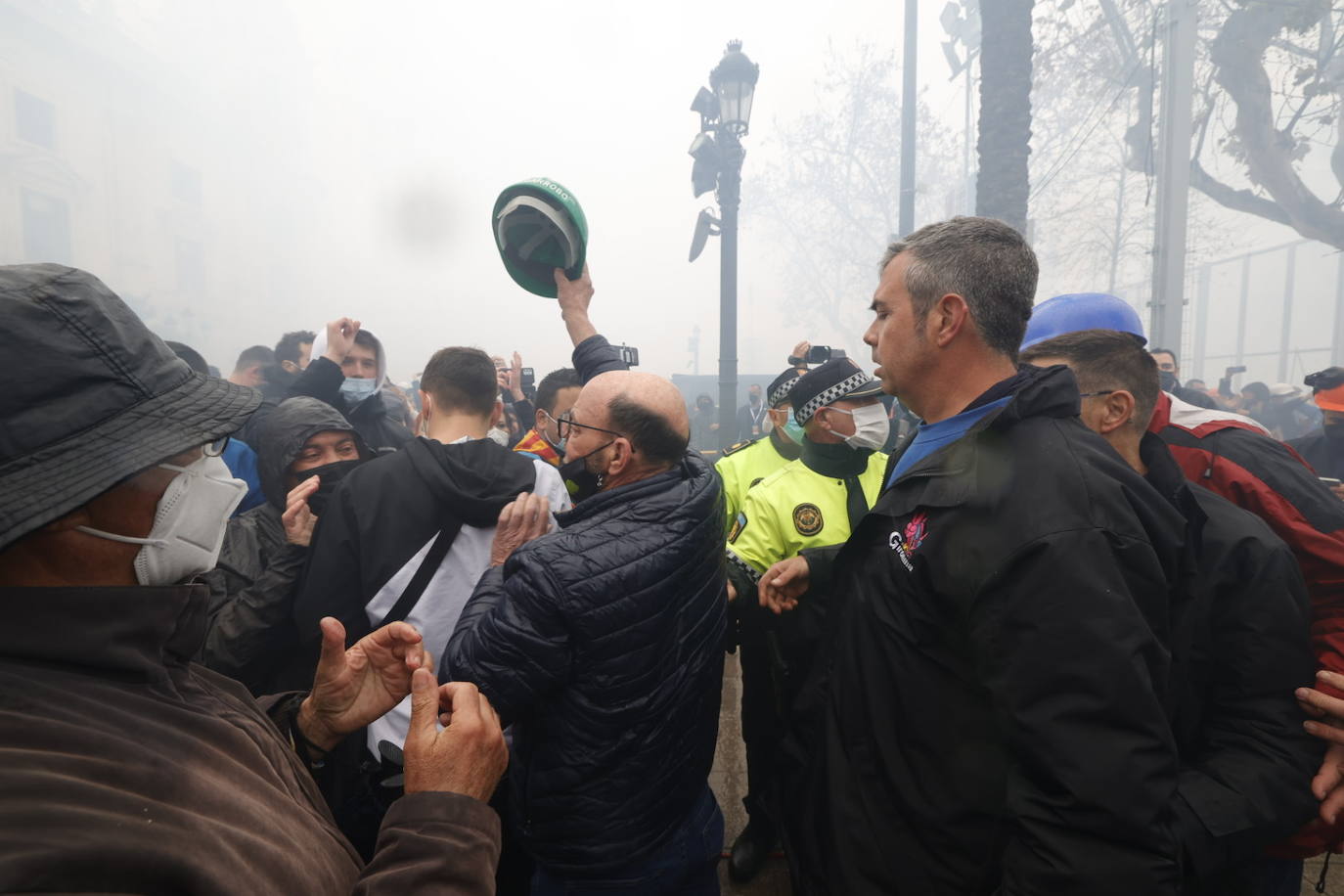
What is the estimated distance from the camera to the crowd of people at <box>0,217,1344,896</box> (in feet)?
2.77

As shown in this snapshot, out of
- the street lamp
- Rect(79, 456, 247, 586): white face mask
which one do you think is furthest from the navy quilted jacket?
the street lamp

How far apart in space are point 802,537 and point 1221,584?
1554 millimetres

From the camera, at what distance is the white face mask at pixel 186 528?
101 centimetres

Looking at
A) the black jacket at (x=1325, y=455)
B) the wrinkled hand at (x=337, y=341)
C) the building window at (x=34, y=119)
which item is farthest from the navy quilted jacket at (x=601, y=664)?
the building window at (x=34, y=119)

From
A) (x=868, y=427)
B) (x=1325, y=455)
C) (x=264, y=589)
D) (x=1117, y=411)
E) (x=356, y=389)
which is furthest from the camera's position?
(x=1325, y=455)

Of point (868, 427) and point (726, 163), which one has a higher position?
point (726, 163)

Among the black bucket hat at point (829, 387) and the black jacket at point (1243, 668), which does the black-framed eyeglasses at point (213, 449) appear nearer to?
the black jacket at point (1243, 668)

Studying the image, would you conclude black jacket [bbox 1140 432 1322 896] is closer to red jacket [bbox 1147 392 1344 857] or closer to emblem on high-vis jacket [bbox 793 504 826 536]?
red jacket [bbox 1147 392 1344 857]

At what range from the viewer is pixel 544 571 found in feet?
5.22

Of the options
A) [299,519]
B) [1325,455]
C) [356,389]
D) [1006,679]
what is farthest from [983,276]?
[1325,455]

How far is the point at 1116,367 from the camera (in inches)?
76.2

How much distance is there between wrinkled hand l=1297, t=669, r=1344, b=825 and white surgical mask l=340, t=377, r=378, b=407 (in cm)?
474

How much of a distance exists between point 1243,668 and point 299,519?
3077 mm

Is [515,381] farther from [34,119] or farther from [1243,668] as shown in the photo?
[34,119]
